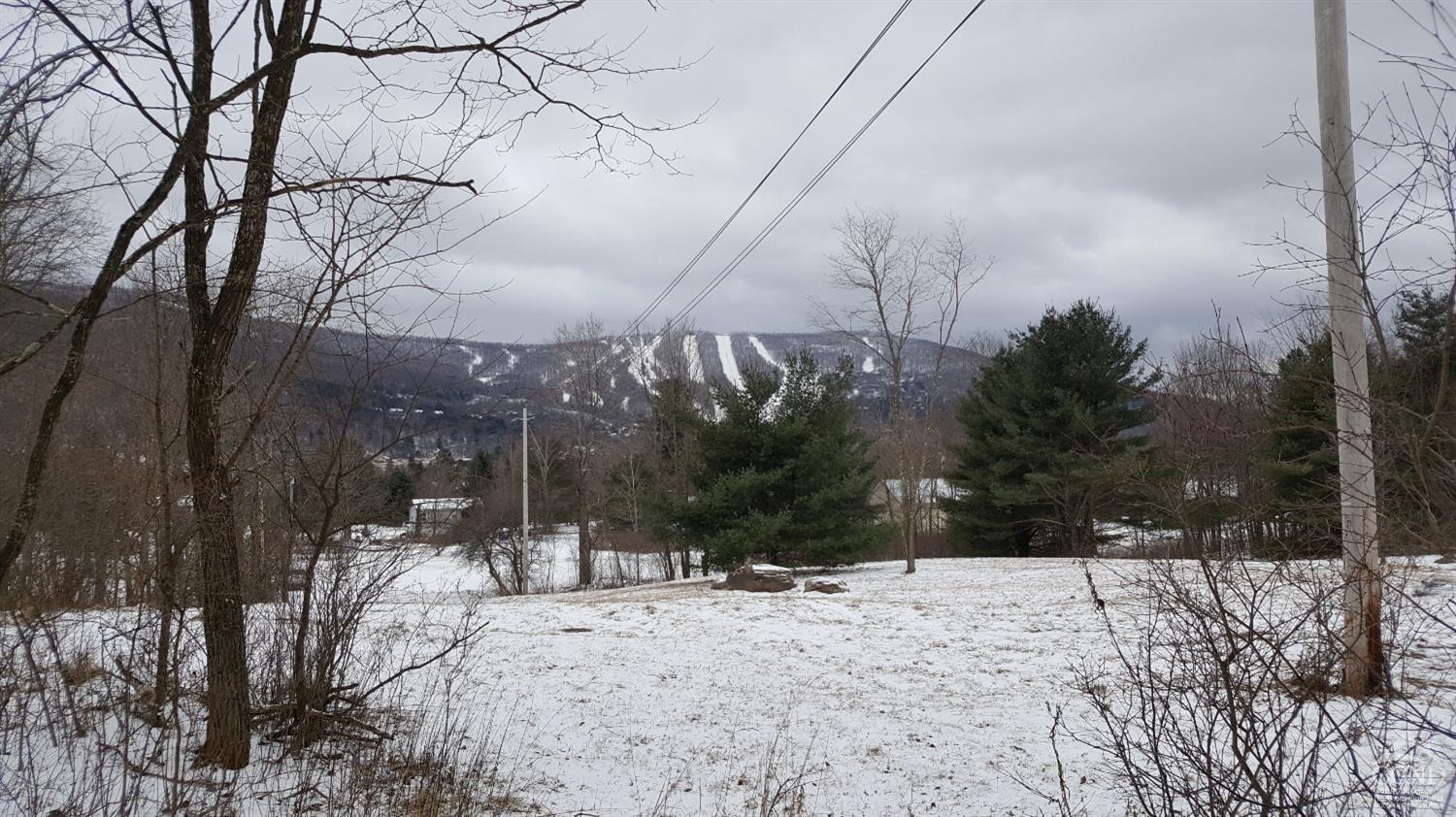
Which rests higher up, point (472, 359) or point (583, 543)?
point (472, 359)

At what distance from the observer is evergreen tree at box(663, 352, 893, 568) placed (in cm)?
2141

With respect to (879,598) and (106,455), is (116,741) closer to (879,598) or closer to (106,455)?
(106,455)

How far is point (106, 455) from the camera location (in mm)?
9773

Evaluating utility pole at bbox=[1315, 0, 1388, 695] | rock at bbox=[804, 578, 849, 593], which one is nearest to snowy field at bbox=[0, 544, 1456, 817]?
utility pole at bbox=[1315, 0, 1388, 695]

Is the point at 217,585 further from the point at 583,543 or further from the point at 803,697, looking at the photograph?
the point at 583,543

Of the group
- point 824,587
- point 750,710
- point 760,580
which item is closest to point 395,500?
point 750,710

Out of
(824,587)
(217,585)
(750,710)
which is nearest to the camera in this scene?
(217,585)

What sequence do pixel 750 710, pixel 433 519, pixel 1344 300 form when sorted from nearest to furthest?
pixel 1344 300 < pixel 433 519 < pixel 750 710

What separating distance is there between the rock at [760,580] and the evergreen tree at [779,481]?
4.09 m

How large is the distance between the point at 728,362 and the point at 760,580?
6047cm

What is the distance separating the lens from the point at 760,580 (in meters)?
16.1

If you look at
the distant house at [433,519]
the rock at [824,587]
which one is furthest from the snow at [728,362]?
the distant house at [433,519]

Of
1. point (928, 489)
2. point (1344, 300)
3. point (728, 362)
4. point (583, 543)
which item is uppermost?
point (728, 362)

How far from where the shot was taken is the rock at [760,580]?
15.9 metres
